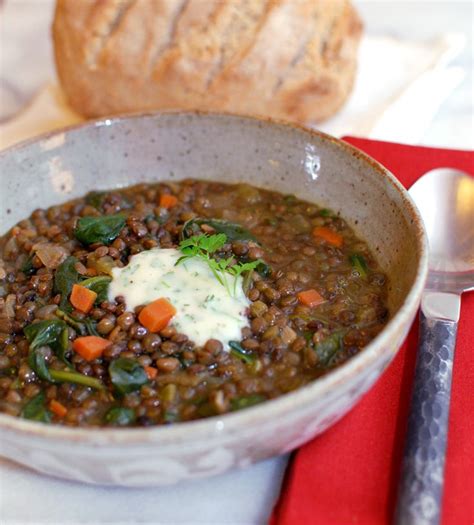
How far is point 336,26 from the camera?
453cm

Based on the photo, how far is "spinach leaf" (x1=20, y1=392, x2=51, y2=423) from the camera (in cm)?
249

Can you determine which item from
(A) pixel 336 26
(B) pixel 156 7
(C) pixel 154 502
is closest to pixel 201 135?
(B) pixel 156 7

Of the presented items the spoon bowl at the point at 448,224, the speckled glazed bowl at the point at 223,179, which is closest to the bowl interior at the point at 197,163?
the speckled glazed bowl at the point at 223,179

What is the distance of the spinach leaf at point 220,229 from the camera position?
3320 millimetres

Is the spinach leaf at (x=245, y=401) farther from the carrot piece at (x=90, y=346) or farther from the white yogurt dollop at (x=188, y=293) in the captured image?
the carrot piece at (x=90, y=346)

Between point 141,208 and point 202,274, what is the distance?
2.45 feet

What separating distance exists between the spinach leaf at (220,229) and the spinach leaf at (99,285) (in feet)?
1.54

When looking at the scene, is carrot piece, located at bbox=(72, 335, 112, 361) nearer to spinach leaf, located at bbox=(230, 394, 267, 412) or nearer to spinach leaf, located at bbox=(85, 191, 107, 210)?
spinach leaf, located at bbox=(230, 394, 267, 412)

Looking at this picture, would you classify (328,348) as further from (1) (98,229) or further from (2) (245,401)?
(1) (98,229)

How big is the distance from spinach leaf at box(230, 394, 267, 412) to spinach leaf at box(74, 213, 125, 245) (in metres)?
1.20

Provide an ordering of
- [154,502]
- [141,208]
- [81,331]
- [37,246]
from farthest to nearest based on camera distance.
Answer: [141,208] → [37,246] → [81,331] → [154,502]

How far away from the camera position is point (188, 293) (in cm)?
291

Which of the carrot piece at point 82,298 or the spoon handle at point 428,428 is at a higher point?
the carrot piece at point 82,298

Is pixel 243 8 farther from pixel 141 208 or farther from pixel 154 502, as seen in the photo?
pixel 154 502
